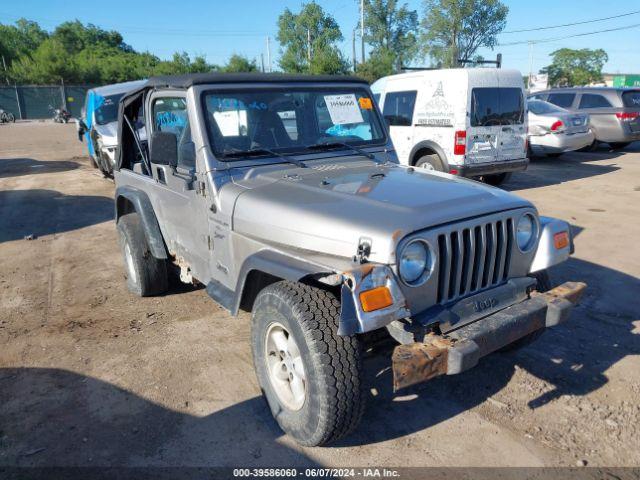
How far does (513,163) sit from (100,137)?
875 cm

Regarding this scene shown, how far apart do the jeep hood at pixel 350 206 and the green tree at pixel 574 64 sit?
81956 millimetres

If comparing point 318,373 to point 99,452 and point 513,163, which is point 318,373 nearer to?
point 99,452

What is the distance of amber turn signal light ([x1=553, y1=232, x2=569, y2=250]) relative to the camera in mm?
3107

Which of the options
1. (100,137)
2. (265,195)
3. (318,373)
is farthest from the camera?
(100,137)

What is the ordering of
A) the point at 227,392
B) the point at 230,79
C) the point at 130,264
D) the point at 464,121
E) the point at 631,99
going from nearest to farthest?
1. the point at 227,392
2. the point at 230,79
3. the point at 130,264
4. the point at 464,121
5. the point at 631,99

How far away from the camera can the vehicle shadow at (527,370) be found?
308cm

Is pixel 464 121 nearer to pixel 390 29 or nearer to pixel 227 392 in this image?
pixel 227 392

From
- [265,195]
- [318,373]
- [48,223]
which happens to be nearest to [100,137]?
[48,223]

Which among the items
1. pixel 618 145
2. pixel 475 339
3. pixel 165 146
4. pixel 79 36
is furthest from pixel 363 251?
pixel 79 36

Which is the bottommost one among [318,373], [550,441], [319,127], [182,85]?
[550,441]

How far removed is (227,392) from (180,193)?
1537 mm

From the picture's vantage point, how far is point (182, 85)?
3.60m

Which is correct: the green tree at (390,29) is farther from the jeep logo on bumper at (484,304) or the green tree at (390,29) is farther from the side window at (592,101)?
the jeep logo on bumper at (484,304)

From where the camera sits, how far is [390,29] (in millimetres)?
60812
